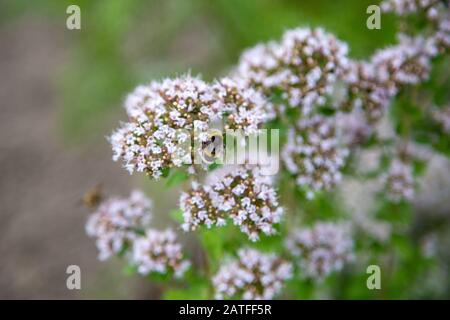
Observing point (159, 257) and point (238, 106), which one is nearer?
point (238, 106)

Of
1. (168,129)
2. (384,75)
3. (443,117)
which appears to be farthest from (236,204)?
(443,117)

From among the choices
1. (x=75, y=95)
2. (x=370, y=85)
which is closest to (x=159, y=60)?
(x=75, y=95)

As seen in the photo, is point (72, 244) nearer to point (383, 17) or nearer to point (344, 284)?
point (344, 284)

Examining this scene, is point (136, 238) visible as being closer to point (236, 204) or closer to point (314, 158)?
point (236, 204)

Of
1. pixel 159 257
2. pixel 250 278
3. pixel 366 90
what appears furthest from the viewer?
pixel 366 90

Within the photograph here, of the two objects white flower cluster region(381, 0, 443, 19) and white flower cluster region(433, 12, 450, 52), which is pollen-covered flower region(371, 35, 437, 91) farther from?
white flower cluster region(381, 0, 443, 19)

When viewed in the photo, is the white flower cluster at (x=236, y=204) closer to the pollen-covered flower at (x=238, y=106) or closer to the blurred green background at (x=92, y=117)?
the pollen-covered flower at (x=238, y=106)

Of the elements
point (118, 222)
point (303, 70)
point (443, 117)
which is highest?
point (303, 70)

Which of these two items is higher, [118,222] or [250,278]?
[118,222]
